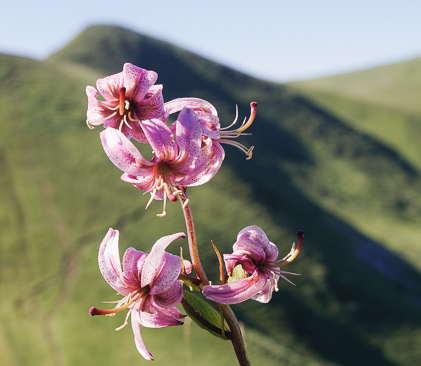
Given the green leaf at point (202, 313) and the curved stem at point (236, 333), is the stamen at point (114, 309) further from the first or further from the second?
the curved stem at point (236, 333)

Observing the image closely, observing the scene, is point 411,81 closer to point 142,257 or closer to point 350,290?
point 350,290

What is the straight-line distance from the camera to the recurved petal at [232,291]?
52.8 inches

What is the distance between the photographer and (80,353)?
45.1 feet

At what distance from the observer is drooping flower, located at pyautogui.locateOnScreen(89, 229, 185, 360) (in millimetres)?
1348

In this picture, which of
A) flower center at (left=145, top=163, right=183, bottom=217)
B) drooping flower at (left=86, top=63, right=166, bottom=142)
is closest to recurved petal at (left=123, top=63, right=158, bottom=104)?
drooping flower at (left=86, top=63, right=166, bottom=142)

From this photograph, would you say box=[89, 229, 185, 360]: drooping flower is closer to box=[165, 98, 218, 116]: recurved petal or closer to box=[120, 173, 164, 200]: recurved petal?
box=[120, 173, 164, 200]: recurved petal

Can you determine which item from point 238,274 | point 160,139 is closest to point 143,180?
point 160,139

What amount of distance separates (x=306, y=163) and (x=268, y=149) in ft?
10.5

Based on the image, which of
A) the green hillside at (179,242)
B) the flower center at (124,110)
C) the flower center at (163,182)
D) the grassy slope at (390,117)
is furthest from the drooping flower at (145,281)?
the grassy slope at (390,117)

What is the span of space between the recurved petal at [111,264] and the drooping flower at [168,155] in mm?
189

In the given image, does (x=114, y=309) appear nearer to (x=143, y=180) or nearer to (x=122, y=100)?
(x=143, y=180)

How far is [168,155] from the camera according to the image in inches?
56.1

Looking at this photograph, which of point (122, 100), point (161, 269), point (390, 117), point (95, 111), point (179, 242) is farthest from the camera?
point (390, 117)

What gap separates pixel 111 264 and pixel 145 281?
15cm
